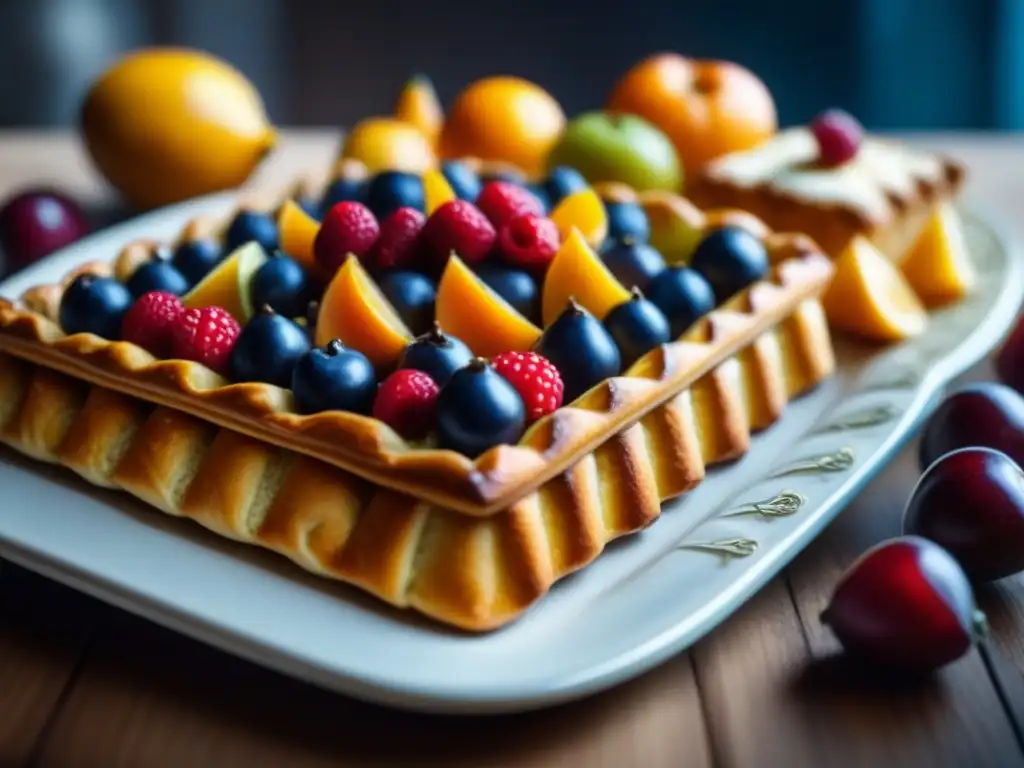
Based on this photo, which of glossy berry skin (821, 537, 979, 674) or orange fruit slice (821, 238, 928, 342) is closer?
glossy berry skin (821, 537, 979, 674)

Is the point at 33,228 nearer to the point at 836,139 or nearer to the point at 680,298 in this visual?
the point at 680,298

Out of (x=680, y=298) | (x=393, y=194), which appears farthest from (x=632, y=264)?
(x=393, y=194)

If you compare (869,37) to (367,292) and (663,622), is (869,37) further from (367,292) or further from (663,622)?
(663,622)

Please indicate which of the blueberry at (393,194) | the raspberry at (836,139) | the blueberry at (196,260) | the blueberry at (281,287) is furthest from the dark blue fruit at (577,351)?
the raspberry at (836,139)

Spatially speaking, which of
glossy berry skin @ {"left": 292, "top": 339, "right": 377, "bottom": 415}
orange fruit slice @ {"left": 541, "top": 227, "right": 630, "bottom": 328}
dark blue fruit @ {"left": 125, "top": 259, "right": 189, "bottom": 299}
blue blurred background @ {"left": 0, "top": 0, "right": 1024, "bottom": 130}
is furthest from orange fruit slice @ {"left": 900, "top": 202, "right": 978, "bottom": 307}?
blue blurred background @ {"left": 0, "top": 0, "right": 1024, "bottom": 130}

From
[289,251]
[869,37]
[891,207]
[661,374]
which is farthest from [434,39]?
[661,374]

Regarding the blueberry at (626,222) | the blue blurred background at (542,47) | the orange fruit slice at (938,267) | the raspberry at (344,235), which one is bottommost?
the blue blurred background at (542,47)

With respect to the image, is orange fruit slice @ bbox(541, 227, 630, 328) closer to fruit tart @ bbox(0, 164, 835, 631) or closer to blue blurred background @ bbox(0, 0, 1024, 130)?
fruit tart @ bbox(0, 164, 835, 631)

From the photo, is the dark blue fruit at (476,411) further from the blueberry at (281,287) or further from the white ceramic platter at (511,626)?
the blueberry at (281,287)
